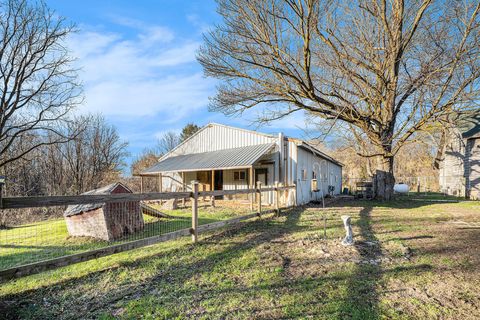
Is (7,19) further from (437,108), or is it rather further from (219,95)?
(437,108)

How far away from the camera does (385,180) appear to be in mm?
13984

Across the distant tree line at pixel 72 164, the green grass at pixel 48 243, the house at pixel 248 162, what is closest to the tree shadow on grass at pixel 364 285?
the green grass at pixel 48 243

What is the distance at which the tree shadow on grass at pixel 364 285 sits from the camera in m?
2.85

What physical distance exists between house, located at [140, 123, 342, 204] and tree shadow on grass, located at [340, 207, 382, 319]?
25.5 feet

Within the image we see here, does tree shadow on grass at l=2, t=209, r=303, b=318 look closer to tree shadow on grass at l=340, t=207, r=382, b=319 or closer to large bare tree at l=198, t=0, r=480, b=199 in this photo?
tree shadow on grass at l=340, t=207, r=382, b=319

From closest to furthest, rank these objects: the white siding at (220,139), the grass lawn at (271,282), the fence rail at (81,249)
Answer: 1. the grass lawn at (271,282)
2. the fence rail at (81,249)
3. the white siding at (220,139)

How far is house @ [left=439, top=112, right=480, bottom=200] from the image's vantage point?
16.6m

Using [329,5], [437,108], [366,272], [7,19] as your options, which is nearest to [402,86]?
[437,108]

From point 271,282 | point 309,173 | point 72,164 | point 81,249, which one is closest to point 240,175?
point 309,173

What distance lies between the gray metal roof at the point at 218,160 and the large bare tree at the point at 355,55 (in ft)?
8.80

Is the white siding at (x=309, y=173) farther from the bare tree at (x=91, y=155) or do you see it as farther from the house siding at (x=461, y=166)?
the bare tree at (x=91, y=155)

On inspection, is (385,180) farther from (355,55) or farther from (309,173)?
(355,55)

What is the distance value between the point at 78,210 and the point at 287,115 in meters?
9.36

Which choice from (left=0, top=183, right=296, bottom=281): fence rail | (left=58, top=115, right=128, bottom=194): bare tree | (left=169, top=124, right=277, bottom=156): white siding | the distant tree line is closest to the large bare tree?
(left=169, top=124, right=277, bottom=156): white siding
